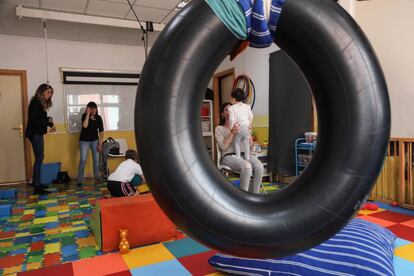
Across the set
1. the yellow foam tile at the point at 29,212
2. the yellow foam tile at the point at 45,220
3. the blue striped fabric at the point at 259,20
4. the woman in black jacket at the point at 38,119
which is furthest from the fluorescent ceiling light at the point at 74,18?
the blue striped fabric at the point at 259,20

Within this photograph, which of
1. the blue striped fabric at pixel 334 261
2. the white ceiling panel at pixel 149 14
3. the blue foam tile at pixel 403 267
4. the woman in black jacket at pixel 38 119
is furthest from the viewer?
the white ceiling panel at pixel 149 14

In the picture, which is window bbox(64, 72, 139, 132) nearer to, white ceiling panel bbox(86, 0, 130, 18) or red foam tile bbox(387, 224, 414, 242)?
white ceiling panel bbox(86, 0, 130, 18)

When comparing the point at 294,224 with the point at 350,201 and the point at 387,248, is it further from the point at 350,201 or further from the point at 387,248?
the point at 387,248

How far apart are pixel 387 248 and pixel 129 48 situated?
550cm

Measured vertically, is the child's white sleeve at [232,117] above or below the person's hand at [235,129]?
above

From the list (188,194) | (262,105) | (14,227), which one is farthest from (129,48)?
(188,194)

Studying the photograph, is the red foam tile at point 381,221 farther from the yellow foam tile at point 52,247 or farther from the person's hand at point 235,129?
the yellow foam tile at point 52,247

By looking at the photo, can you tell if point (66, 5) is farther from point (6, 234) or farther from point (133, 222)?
point (133, 222)

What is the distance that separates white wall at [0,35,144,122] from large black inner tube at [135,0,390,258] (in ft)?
18.2

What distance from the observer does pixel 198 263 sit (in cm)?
192

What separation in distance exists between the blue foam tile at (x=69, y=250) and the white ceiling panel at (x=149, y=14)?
10.6ft

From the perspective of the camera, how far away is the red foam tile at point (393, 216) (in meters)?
2.70

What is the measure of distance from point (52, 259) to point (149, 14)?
358 centimetres

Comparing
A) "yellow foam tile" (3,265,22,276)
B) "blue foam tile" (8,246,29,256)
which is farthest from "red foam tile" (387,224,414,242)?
"blue foam tile" (8,246,29,256)
